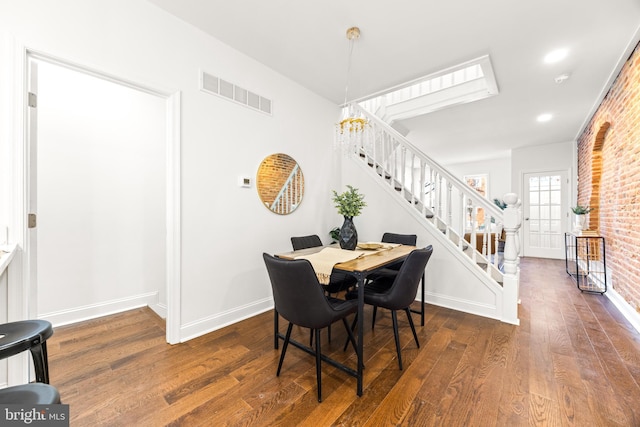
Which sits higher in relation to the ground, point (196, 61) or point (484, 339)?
point (196, 61)

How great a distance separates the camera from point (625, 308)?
2.88 m

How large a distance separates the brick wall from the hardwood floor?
0.75m

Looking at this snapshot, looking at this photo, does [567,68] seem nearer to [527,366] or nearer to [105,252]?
[527,366]

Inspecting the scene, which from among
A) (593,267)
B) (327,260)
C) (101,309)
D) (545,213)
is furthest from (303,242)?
(545,213)

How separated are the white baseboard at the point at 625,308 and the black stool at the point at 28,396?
13.8ft

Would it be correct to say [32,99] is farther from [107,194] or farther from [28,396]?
[28,396]

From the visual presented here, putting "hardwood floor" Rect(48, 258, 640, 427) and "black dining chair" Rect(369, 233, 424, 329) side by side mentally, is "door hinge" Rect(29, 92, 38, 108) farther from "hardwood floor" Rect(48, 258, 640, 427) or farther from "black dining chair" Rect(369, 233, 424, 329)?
"black dining chair" Rect(369, 233, 424, 329)

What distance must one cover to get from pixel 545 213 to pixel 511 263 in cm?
492

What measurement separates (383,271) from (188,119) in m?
2.47

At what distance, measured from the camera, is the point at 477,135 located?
575 centimetres

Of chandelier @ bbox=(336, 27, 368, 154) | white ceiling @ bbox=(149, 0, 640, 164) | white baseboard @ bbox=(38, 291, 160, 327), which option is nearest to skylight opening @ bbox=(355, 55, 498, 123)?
white ceiling @ bbox=(149, 0, 640, 164)

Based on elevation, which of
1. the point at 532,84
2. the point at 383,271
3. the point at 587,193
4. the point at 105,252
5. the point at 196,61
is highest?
the point at 532,84

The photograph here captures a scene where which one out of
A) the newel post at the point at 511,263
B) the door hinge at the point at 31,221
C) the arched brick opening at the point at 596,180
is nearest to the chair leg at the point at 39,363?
the door hinge at the point at 31,221

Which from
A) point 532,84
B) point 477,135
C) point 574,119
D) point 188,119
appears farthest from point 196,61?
point 574,119
